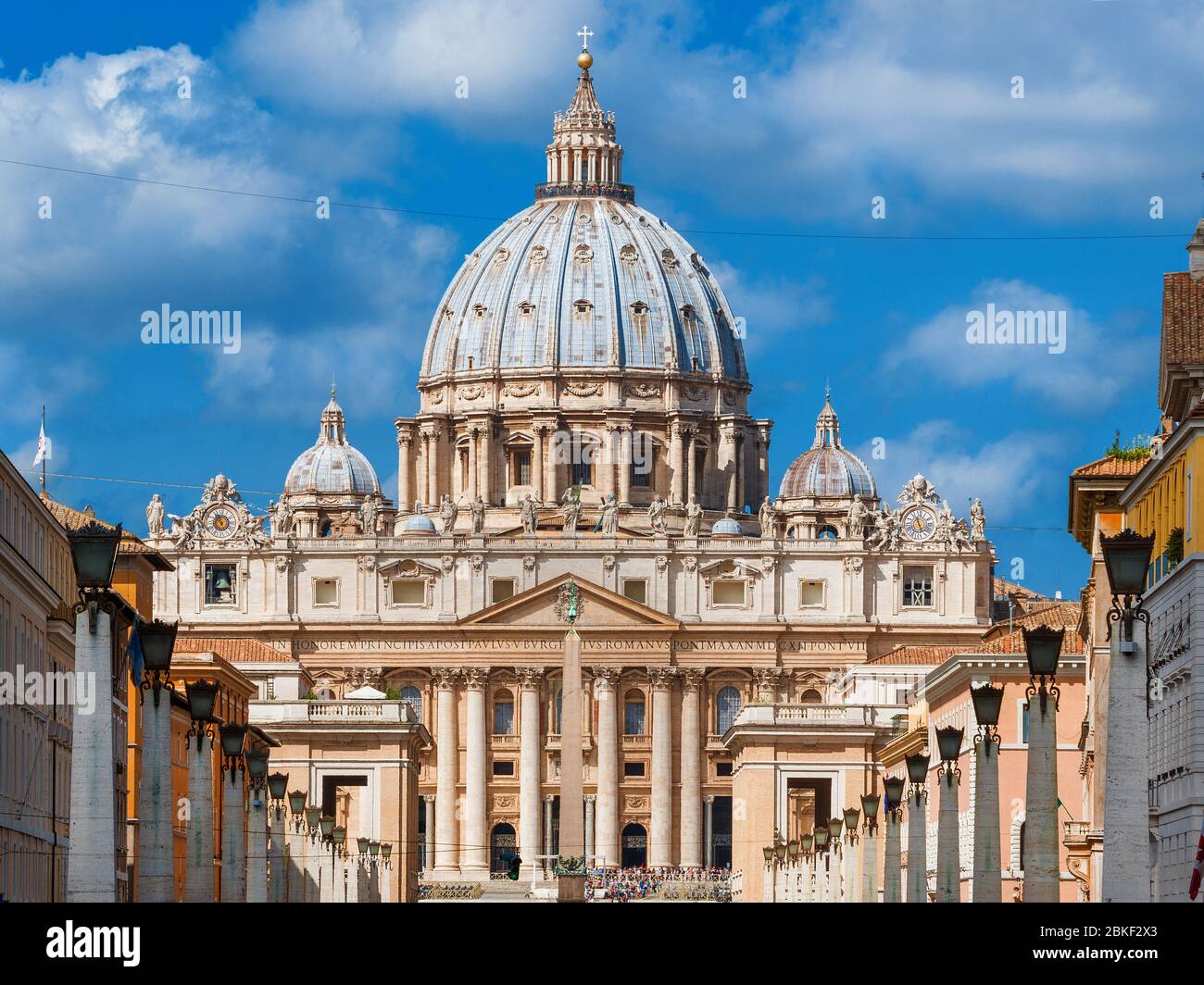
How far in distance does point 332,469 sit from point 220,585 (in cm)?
2787

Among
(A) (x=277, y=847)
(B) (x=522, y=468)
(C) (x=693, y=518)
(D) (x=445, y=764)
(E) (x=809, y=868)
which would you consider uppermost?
(B) (x=522, y=468)

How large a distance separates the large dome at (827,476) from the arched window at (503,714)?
30.4 meters

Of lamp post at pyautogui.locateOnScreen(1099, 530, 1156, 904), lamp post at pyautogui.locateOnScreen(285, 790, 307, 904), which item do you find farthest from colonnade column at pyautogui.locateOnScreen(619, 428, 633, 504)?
lamp post at pyautogui.locateOnScreen(1099, 530, 1156, 904)

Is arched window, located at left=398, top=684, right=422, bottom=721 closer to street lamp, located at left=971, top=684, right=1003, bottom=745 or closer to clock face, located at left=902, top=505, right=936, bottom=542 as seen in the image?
clock face, located at left=902, top=505, right=936, bottom=542

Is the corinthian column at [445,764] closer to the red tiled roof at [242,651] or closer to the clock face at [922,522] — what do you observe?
the red tiled roof at [242,651]

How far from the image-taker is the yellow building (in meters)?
50.5

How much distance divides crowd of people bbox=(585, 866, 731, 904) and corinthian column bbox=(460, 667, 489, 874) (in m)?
10.5

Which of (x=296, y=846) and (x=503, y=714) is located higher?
(x=503, y=714)

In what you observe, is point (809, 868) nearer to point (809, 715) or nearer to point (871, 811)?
point (871, 811)

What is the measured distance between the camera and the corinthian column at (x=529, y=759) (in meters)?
160

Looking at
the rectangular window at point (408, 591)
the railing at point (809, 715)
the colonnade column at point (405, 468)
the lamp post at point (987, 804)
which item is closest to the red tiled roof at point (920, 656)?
the railing at point (809, 715)

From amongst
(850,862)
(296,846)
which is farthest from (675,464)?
(850,862)

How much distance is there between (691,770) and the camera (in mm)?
162125
